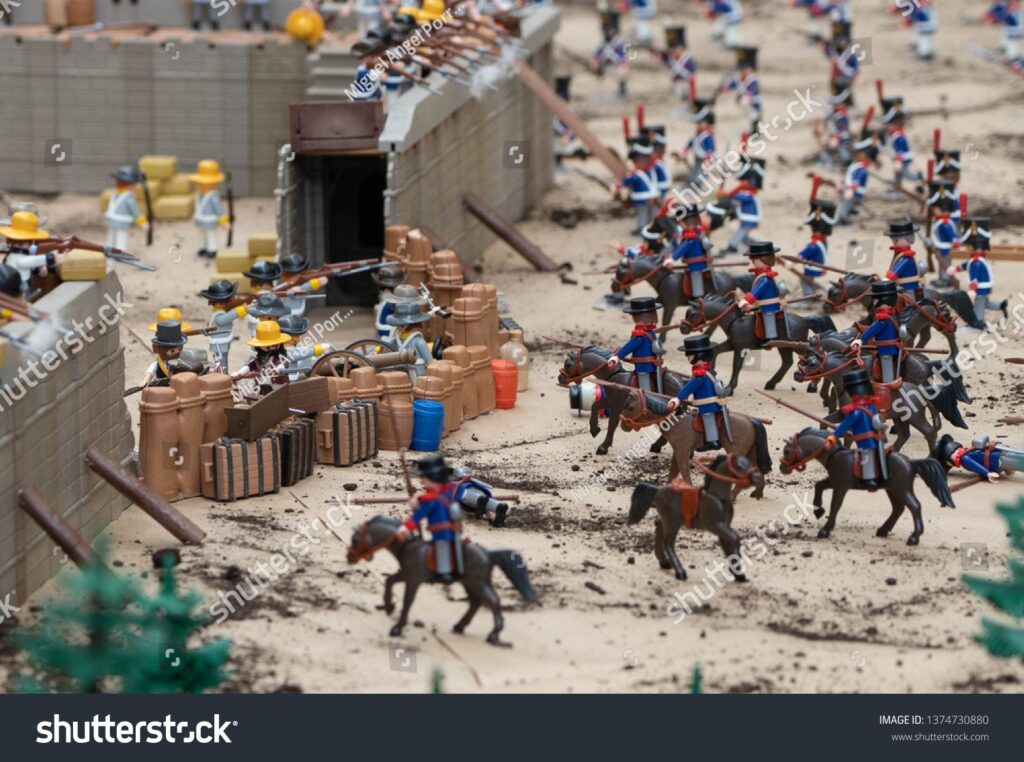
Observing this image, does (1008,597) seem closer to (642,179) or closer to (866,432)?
(866,432)

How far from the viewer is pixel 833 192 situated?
32.6 m

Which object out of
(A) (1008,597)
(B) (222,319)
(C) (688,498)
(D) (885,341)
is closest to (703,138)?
(D) (885,341)

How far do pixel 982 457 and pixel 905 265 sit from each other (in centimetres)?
332

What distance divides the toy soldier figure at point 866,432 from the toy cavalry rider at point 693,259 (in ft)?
19.3

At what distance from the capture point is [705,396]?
20.1 m

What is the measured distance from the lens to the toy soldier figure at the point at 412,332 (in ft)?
74.5

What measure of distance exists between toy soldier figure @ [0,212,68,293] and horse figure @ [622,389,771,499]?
5.34 metres

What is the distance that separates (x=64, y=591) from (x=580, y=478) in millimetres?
5391

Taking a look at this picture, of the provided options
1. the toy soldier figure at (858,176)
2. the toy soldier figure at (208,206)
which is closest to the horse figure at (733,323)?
the toy soldier figure at (858,176)

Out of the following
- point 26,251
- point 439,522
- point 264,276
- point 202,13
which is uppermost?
point 26,251

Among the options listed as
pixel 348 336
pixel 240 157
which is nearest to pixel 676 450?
pixel 348 336

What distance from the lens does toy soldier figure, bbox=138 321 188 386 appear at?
2072cm

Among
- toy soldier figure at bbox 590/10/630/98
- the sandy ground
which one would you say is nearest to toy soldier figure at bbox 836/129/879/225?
the sandy ground
